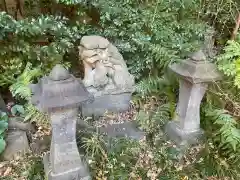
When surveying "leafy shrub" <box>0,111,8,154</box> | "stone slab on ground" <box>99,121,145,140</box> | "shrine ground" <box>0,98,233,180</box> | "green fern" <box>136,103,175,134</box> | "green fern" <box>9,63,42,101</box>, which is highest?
"green fern" <box>9,63,42,101</box>

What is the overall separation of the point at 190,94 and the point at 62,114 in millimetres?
1340

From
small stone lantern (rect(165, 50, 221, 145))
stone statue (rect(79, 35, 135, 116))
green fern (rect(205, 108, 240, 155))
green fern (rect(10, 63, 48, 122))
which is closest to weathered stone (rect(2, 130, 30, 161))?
green fern (rect(10, 63, 48, 122))

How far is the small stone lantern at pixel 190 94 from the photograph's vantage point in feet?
8.36

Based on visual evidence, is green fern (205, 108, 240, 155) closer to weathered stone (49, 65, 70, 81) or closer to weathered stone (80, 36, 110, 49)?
weathered stone (80, 36, 110, 49)

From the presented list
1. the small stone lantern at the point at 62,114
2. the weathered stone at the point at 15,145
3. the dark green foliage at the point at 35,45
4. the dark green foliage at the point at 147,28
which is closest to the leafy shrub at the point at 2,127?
the weathered stone at the point at 15,145

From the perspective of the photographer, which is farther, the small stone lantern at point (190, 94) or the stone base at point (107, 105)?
the stone base at point (107, 105)

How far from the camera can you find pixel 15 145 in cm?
274

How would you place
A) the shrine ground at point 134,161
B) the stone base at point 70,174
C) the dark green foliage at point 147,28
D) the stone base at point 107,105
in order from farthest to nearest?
the dark green foliage at point 147,28 → the stone base at point 107,105 → the shrine ground at point 134,161 → the stone base at point 70,174

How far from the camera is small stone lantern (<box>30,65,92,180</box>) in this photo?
2033mm

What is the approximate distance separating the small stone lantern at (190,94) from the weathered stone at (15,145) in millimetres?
1571

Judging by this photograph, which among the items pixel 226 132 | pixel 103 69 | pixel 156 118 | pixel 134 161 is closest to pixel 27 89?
pixel 103 69

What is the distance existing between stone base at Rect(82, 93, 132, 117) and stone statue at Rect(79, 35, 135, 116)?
0.19ft

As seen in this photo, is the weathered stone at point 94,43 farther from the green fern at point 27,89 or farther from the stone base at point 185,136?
the stone base at point 185,136

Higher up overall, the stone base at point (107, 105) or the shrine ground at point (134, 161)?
the stone base at point (107, 105)
